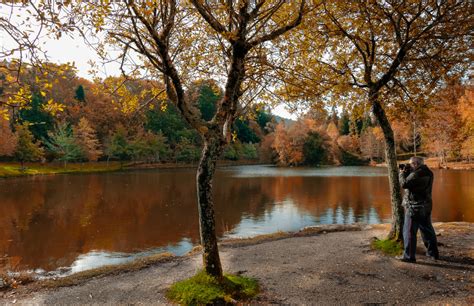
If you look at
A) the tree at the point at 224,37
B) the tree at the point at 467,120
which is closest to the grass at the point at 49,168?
the tree at the point at 224,37

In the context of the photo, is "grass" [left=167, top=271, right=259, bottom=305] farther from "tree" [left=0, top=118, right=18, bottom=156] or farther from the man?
"tree" [left=0, top=118, right=18, bottom=156]

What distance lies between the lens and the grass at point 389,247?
9.30 m

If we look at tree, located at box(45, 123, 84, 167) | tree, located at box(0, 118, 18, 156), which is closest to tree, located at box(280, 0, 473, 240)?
tree, located at box(0, 118, 18, 156)

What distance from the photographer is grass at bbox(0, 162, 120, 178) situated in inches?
1926

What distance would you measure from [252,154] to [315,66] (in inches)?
3375

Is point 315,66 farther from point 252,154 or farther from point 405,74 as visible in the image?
point 252,154

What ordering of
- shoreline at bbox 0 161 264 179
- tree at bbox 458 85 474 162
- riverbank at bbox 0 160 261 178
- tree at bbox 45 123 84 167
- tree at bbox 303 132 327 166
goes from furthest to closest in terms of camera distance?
tree at bbox 303 132 327 166
tree at bbox 45 123 84 167
riverbank at bbox 0 160 261 178
shoreline at bbox 0 161 264 179
tree at bbox 458 85 474 162

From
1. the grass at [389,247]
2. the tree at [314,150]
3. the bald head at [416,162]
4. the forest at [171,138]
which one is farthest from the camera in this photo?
the tree at [314,150]

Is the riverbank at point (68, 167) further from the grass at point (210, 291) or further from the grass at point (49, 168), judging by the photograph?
the grass at point (210, 291)

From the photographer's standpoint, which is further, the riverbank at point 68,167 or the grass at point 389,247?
the riverbank at point 68,167

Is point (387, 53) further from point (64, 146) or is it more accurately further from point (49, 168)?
point (64, 146)

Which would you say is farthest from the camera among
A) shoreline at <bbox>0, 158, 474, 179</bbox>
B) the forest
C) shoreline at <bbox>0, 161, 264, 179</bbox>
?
the forest

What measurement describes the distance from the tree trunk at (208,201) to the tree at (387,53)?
8.77 feet

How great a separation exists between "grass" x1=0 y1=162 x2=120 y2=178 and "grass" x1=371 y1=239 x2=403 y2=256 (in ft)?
163
